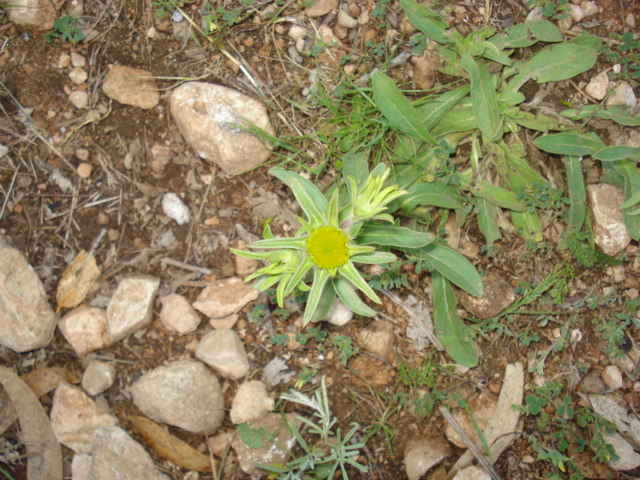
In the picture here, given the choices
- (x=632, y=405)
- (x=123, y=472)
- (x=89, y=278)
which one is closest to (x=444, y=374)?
(x=632, y=405)

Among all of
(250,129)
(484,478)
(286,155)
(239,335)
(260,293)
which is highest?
(250,129)

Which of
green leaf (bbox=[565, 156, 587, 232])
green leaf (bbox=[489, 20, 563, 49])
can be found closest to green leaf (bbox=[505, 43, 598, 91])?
green leaf (bbox=[489, 20, 563, 49])

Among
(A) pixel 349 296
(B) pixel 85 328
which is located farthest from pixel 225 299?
(A) pixel 349 296

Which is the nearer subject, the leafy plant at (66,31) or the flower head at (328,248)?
the flower head at (328,248)

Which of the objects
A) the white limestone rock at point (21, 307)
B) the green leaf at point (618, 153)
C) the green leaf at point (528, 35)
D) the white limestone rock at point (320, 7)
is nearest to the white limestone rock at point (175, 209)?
the white limestone rock at point (21, 307)

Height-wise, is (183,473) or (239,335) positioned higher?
(239,335)

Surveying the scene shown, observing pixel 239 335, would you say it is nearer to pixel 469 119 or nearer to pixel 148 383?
pixel 148 383

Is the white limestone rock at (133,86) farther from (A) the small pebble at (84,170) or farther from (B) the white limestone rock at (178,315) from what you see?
(B) the white limestone rock at (178,315)

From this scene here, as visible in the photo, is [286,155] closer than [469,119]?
No
